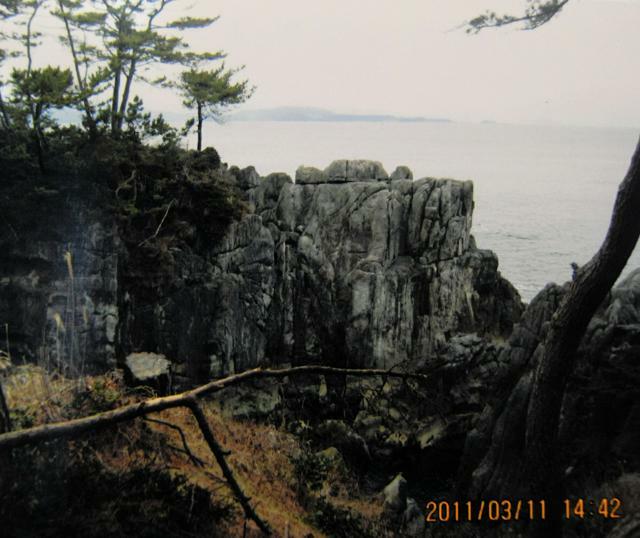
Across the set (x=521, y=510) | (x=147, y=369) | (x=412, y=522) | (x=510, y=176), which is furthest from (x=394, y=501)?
(x=510, y=176)

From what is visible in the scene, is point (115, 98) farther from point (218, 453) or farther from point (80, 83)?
point (218, 453)

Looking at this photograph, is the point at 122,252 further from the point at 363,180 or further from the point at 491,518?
the point at 491,518

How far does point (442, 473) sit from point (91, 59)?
2205 centimetres

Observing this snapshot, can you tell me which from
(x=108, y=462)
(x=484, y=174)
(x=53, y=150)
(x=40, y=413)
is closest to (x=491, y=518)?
(x=108, y=462)

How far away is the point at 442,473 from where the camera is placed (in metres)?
22.1

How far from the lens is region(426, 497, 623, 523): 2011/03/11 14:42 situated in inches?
308

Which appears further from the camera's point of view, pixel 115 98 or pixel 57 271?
pixel 115 98

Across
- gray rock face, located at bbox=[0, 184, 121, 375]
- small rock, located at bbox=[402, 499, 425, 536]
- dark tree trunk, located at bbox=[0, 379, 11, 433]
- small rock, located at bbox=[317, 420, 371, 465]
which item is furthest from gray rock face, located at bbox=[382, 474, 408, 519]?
gray rock face, located at bbox=[0, 184, 121, 375]

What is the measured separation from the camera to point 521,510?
1049 centimetres

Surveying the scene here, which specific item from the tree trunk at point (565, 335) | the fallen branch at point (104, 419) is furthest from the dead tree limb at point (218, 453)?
the tree trunk at point (565, 335)

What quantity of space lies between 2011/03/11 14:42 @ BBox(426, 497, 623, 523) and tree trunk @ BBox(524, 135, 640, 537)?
13.5 inches

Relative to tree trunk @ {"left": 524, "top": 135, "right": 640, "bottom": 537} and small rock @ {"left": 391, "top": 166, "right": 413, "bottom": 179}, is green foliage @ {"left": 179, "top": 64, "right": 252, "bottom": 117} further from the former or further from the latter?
tree trunk @ {"left": 524, "top": 135, "right": 640, "bottom": 537}

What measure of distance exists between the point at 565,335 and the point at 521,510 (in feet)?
16.8

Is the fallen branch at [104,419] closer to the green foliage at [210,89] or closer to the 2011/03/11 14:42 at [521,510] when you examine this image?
the 2011/03/11 14:42 at [521,510]
